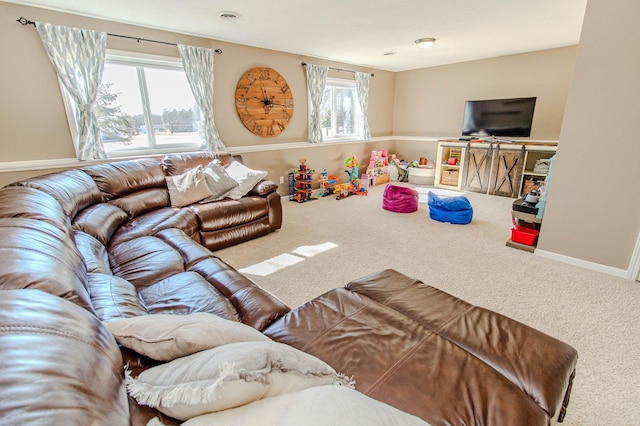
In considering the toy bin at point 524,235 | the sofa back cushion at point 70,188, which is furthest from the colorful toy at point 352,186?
the sofa back cushion at point 70,188

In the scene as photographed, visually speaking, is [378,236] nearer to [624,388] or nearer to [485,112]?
[624,388]

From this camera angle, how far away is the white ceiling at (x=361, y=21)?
279 centimetres

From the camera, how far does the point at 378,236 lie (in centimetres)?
343

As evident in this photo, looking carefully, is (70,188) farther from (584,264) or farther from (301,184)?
(584,264)

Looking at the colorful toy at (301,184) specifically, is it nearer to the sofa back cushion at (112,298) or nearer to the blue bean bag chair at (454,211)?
the blue bean bag chair at (454,211)

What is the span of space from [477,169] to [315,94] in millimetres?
3195

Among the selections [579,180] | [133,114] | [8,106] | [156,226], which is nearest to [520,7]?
[579,180]

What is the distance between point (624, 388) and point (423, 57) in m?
5.25

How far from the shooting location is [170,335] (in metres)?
0.76

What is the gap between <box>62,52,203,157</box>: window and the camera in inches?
131

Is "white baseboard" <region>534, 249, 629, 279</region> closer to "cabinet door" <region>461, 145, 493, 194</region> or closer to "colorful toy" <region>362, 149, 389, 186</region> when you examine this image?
"cabinet door" <region>461, 145, 493, 194</region>

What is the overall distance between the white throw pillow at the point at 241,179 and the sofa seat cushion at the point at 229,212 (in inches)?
3.7

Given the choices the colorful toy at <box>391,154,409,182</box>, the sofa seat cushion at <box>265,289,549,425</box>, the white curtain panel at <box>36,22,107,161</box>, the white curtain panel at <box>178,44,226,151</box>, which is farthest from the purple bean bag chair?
the white curtain panel at <box>36,22,107,161</box>

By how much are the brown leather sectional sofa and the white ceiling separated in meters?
1.97
